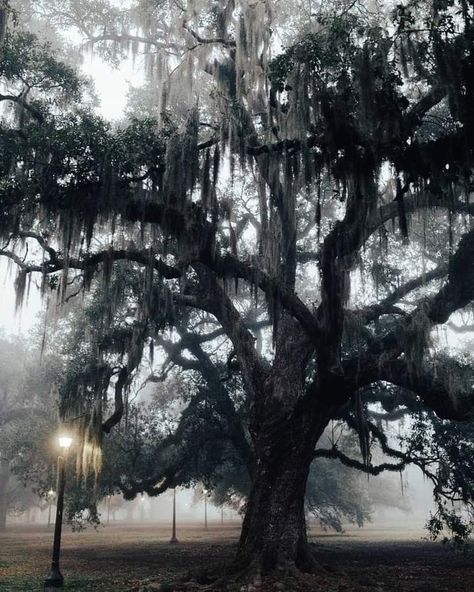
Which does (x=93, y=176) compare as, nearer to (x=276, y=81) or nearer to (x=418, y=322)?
(x=276, y=81)

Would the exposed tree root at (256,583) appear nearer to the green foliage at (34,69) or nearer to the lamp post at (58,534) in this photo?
the lamp post at (58,534)

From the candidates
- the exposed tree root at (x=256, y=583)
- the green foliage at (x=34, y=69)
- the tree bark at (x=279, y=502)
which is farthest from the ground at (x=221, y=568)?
the green foliage at (x=34, y=69)

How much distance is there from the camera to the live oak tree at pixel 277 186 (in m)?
7.38

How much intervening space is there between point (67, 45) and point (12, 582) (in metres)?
18.3

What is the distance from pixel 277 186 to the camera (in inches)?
443

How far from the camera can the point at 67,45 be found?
20.2 meters

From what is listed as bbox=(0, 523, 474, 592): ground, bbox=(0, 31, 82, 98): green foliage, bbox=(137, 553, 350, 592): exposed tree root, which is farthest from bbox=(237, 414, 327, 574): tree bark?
bbox=(0, 31, 82, 98): green foliage

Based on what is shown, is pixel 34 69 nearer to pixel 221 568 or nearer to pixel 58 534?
pixel 58 534

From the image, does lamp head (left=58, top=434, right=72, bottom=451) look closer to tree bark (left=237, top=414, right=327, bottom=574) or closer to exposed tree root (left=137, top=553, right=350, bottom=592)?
exposed tree root (left=137, top=553, right=350, bottom=592)

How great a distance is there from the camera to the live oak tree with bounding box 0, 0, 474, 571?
7.38 m

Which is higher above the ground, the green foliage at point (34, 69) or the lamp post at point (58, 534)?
the green foliage at point (34, 69)

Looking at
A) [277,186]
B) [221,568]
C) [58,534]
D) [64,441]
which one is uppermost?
[277,186]

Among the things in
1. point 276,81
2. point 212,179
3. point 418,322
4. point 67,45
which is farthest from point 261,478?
point 67,45

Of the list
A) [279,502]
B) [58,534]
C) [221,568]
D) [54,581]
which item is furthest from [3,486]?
[279,502]
